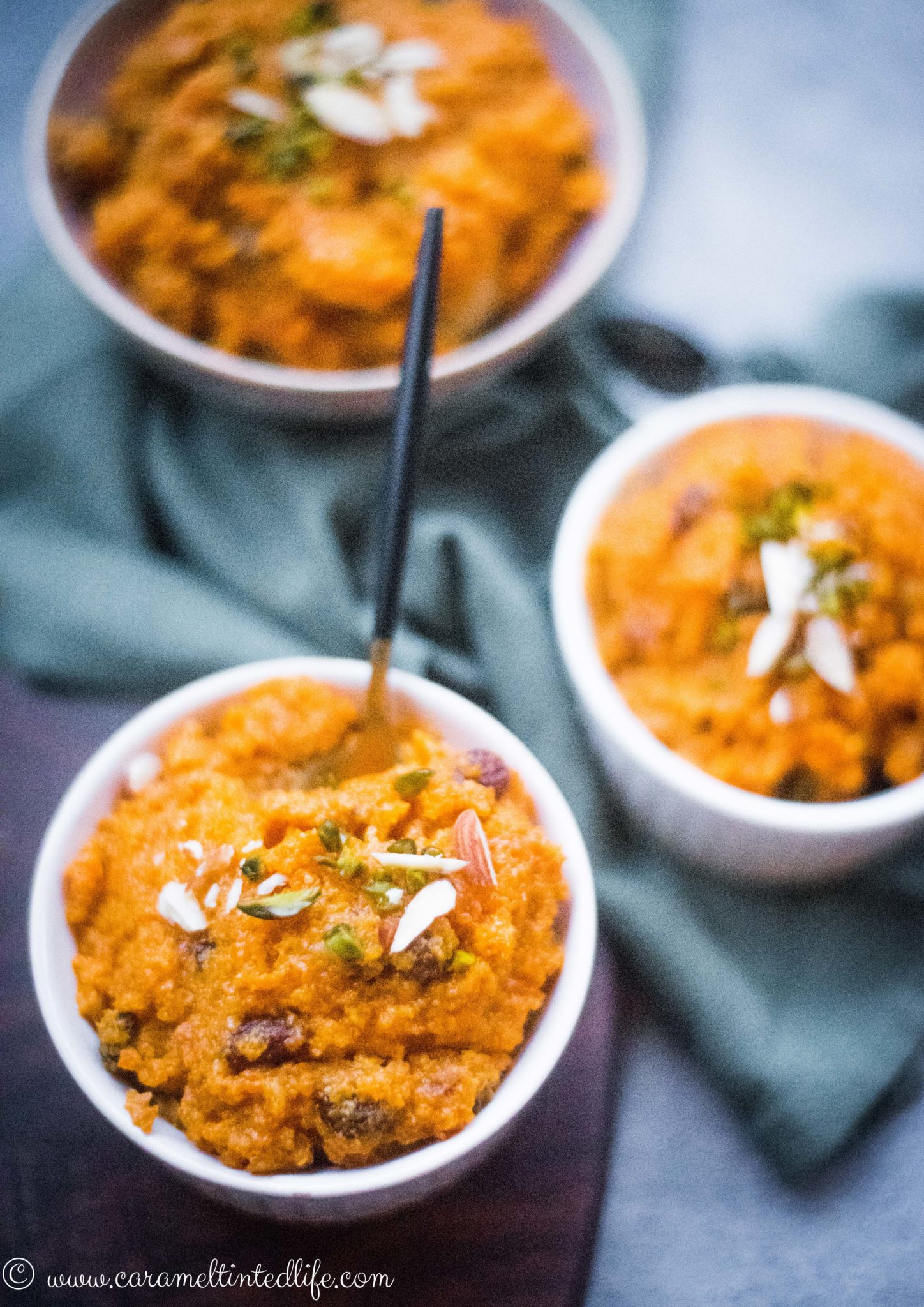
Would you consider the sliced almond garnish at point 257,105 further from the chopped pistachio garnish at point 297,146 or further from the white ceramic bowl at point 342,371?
the white ceramic bowl at point 342,371

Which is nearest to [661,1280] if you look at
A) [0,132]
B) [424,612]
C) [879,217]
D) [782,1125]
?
[782,1125]

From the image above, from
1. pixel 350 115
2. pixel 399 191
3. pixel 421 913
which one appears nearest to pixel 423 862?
pixel 421 913

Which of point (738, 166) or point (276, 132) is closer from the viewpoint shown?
point (276, 132)

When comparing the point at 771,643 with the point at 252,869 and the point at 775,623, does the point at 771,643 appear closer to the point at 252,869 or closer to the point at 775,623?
the point at 775,623

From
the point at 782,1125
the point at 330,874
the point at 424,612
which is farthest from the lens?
the point at 424,612

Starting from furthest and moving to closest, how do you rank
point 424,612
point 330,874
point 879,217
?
point 879,217 → point 424,612 → point 330,874

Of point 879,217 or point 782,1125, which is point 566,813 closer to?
point 782,1125

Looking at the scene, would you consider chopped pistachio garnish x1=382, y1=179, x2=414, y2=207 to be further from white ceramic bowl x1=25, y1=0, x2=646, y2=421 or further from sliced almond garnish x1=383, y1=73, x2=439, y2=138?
white ceramic bowl x1=25, y1=0, x2=646, y2=421
